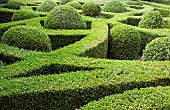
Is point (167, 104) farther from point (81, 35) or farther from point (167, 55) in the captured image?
point (81, 35)

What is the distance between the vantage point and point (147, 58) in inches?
364

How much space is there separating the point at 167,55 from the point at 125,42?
8.84 ft

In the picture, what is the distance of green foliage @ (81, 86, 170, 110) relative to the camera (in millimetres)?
5297

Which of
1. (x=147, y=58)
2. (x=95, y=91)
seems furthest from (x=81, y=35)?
(x=95, y=91)

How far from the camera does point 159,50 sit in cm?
884

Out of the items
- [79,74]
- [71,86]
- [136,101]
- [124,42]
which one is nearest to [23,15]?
[124,42]

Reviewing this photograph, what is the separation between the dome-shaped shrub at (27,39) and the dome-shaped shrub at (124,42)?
115 inches

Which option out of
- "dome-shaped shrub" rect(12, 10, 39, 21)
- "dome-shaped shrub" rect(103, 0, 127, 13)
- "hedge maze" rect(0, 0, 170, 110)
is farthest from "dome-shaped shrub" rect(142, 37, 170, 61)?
"dome-shaped shrub" rect(103, 0, 127, 13)

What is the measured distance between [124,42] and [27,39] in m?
3.77

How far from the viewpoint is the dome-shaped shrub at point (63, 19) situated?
11984 millimetres

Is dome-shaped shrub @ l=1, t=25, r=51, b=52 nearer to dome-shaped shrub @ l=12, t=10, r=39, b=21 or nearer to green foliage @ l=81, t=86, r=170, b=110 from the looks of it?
green foliage @ l=81, t=86, r=170, b=110

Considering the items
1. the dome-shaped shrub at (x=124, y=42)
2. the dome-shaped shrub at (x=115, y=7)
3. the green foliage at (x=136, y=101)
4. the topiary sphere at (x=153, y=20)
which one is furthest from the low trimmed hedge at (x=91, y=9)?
the green foliage at (x=136, y=101)

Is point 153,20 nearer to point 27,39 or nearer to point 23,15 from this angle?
point 23,15

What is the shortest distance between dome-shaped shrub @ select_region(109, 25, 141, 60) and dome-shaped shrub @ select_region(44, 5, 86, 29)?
168 centimetres
